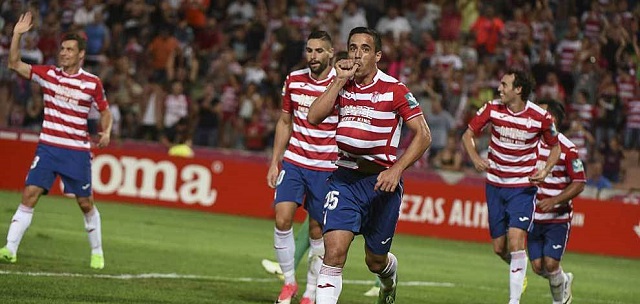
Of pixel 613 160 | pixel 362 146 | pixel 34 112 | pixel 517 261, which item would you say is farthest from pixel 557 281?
pixel 34 112

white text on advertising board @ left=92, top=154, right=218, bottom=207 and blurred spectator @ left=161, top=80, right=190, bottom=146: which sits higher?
blurred spectator @ left=161, top=80, right=190, bottom=146

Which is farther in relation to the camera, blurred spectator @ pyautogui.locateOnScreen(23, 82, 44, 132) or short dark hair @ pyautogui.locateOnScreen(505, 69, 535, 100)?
blurred spectator @ pyautogui.locateOnScreen(23, 82, 44, 132)

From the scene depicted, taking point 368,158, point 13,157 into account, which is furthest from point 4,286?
point 13,157

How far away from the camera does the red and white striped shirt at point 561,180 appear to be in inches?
550

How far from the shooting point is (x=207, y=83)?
28750 mm

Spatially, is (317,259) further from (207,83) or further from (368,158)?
(207,83)

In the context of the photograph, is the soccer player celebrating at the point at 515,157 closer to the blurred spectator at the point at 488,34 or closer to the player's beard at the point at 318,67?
the player's beard at the point at 318,67

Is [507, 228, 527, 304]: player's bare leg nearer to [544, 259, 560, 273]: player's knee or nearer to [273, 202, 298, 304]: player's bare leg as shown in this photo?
[544, 259, 560, 273]: player's knee

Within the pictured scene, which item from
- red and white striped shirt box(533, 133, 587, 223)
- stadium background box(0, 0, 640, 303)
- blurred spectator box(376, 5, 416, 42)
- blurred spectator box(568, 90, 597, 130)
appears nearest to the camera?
red and white striped shirt box(533, 133, 587, 223)

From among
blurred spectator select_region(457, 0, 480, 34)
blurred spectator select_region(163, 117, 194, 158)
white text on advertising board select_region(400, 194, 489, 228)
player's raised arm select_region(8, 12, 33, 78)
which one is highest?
blurred spectator select_region(457, 0, 480, 34)

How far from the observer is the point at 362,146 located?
10.2 meters

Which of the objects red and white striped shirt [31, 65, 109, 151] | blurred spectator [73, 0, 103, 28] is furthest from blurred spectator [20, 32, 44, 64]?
red and white striped shirt [31, 65, 109, 151]

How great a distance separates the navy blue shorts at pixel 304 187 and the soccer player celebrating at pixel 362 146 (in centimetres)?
200

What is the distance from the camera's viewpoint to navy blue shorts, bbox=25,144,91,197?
14195 mm
